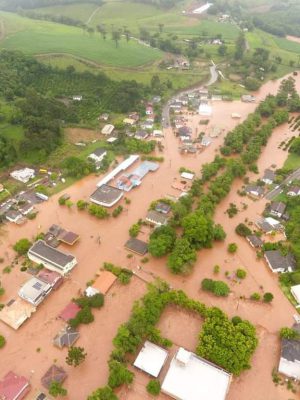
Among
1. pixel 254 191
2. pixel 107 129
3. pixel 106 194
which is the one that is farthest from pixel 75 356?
pixel 107 129

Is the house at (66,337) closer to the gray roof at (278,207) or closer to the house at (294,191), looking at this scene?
the gray roof at (278,207)

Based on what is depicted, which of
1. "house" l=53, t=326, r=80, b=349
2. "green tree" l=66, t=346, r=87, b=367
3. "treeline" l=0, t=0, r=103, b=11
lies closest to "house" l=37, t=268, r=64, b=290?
"house" l=53, t=326, r=80, b=349

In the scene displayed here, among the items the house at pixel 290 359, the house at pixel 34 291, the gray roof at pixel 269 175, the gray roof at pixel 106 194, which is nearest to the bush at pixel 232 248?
the house at pixel 290 359

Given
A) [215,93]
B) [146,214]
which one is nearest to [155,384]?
[146,214]

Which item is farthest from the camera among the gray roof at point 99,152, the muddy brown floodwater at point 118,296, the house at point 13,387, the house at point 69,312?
the gray roof at point 99,152

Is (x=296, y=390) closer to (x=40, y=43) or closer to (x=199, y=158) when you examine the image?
(x=199, y=158)

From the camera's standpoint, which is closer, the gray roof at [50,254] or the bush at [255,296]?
the bush at [255,296]
